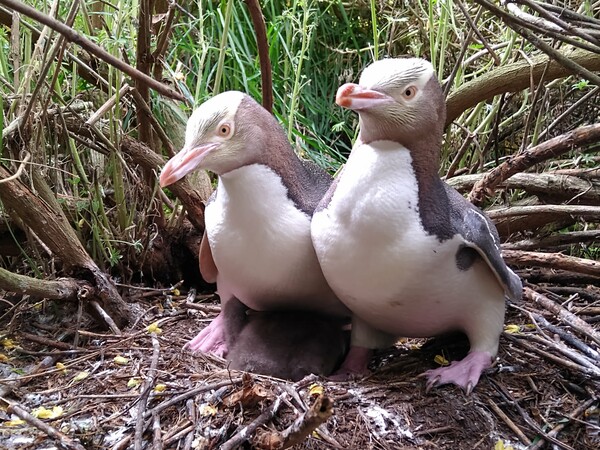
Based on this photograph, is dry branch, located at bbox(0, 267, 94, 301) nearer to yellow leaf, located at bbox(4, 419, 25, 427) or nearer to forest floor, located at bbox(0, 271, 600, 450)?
forest floor, located at bbox(0, 271, 600, 450)

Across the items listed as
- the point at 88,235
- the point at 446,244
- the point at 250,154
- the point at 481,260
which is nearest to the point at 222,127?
the point at 250,154

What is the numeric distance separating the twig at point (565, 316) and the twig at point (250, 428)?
2.68 ft

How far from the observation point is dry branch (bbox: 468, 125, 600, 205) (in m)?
1.90

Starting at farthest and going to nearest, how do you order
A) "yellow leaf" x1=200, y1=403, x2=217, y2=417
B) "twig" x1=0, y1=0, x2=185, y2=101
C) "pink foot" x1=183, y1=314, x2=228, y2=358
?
"pink foot" x1=183, y1=314, x2=228, y2=358, "yellow leaf" x1=200, y1=403, x2=217, y2=417, "twig" x1=0, y1=0, x2=185, y2=101

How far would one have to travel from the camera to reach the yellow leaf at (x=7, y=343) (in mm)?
1768

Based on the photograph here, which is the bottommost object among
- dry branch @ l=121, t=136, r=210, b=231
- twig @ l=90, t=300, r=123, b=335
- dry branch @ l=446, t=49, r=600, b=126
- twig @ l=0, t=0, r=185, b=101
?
twig @ l=90, t=300, r=123, b=335

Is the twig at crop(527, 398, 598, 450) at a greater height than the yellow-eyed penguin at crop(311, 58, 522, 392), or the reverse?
the yellow-eyed penguin at crop(311, 58, 522, 392)

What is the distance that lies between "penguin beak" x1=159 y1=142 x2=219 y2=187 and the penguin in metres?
0.52

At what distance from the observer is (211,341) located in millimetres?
1844

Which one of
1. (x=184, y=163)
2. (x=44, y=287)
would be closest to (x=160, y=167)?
(x=44, y=287)

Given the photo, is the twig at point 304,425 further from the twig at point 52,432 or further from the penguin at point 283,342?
the penguin at point 283,342

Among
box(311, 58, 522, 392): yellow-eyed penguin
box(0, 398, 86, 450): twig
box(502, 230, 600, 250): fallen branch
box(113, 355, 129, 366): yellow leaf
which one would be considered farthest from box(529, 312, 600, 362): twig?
box(0, 398, 86, 450): twig

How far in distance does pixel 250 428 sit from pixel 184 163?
578mm

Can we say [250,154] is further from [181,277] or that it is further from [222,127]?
[181,277]
